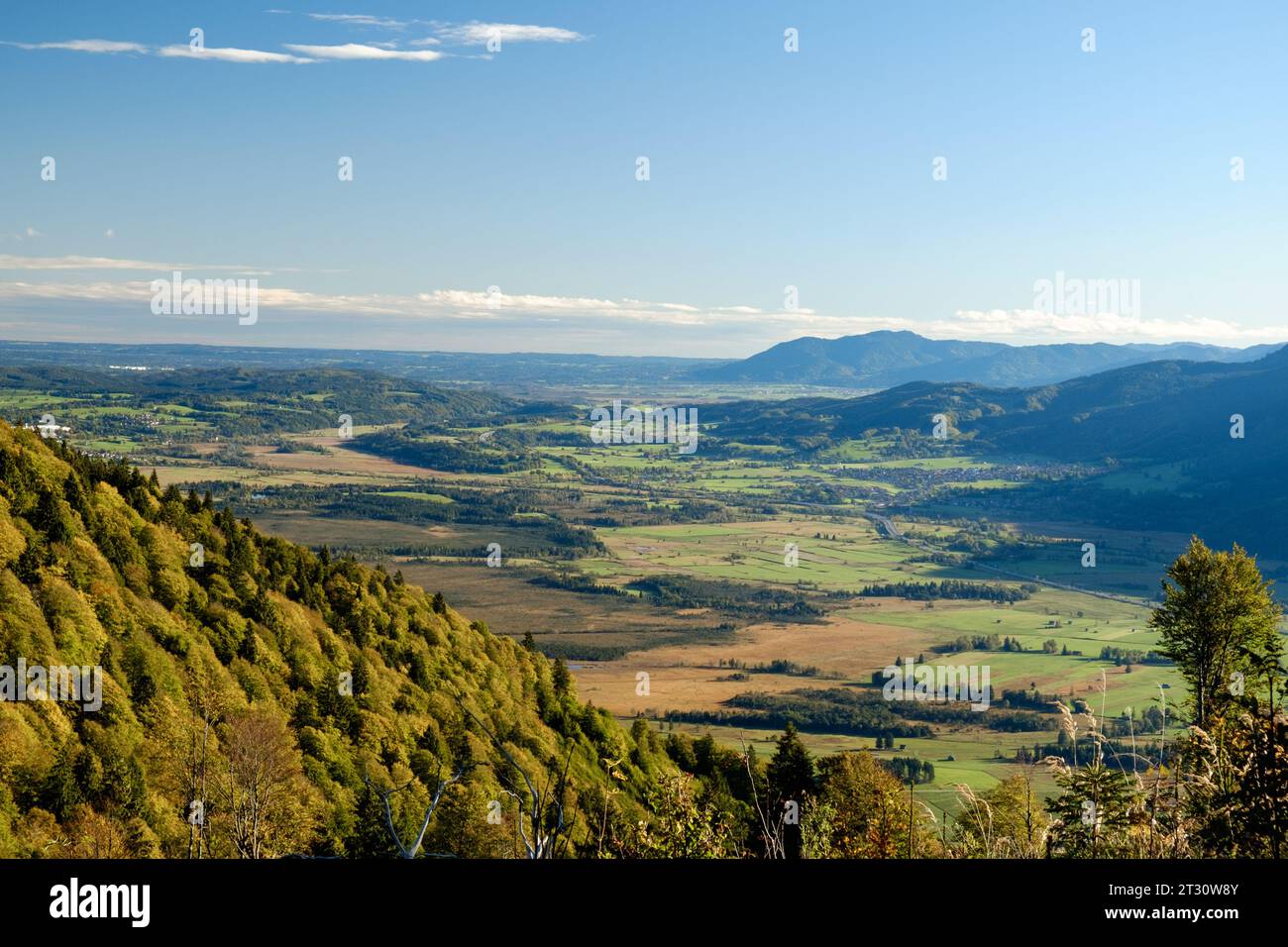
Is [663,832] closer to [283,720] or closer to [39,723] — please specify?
[39,723]

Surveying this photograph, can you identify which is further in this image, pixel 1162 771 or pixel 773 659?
pixel 773 659

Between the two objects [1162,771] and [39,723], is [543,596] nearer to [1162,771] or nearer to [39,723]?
[39,723]

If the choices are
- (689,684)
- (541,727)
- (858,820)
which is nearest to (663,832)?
(858,820)

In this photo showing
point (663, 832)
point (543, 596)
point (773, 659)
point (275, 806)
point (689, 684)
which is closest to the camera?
point (663, 832)
